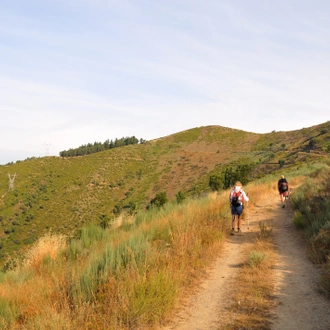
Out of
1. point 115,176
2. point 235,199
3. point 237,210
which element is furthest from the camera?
point 115,176

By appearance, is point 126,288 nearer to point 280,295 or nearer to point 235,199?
point 280,295

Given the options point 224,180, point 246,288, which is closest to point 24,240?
point 224,180

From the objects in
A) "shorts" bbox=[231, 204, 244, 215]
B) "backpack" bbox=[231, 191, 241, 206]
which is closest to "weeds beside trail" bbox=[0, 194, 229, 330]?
"shorts" bbox=[231, 204, 244, 215]

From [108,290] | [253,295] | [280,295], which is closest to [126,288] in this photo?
[108,290]

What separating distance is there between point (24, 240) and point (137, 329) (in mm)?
53302

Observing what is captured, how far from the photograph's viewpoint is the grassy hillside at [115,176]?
2192 inches

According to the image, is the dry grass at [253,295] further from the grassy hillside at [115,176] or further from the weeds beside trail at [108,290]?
the grassy hillside at [115,176]

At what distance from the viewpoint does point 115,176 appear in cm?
8112

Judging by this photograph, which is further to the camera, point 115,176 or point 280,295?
point 115,176

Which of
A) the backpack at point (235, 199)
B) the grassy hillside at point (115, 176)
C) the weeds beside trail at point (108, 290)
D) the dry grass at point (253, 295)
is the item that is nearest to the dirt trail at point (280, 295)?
the dry grass at point (253, 295)

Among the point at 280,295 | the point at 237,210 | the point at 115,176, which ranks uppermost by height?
the point at 115,176

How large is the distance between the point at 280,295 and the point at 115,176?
252 ft

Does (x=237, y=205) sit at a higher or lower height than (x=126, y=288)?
higher

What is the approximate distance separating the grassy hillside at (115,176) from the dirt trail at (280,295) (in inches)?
1569
